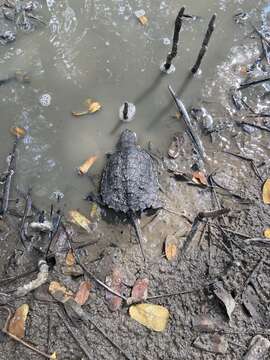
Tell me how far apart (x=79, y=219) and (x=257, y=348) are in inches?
88.7

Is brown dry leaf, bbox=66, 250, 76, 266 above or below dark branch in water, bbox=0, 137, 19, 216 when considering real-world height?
below

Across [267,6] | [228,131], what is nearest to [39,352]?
[228,131]

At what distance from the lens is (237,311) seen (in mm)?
4242

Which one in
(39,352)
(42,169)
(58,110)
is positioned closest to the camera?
(39,352)

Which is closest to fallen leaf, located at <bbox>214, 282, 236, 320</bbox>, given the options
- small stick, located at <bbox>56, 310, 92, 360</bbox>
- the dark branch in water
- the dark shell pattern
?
the dark shell pattern

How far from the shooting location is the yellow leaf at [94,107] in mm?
5422

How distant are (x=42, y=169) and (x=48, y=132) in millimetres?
510

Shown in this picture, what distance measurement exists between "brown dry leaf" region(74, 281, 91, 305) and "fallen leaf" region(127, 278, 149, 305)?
43cm

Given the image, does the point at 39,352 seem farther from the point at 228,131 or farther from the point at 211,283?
the point at 228,131

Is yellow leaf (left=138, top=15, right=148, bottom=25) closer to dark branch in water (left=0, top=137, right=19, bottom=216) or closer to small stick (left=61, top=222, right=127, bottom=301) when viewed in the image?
dark branch in water (left=0, top=137, right=19, bottom=216)

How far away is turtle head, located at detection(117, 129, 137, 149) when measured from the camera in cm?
509

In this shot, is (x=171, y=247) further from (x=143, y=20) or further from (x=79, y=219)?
(x=143, y=20)

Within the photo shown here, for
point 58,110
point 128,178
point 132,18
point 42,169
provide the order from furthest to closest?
point 132,18 < point 58,110 < point 42,169 < point 128,178

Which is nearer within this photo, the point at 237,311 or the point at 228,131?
the point at 237,311
